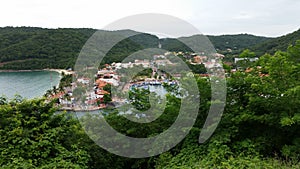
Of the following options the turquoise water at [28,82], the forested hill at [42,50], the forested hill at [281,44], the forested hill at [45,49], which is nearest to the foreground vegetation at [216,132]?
the forested hill at [281,44]

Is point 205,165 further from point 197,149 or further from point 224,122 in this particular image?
point 224,122

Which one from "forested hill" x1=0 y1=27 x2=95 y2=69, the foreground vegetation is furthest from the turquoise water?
the foreground vegetation

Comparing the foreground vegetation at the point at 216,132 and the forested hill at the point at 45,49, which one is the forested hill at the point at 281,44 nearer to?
the forested hill at the point at 45,49

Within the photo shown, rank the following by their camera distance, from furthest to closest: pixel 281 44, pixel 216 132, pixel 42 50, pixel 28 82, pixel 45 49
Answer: pixel 45 49
pixel 42 50
pixel 28 82
pixel 281 44
pixel 216 132

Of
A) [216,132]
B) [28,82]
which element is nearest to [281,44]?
[216,132]

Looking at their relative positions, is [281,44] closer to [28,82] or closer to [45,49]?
[28,82]
